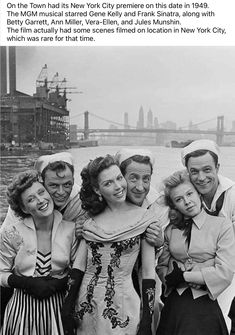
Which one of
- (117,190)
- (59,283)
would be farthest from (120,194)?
(59,283)

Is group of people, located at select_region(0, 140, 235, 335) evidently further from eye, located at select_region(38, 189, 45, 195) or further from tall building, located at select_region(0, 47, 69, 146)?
tall building, located at select_region(0, 47, 69, 146)

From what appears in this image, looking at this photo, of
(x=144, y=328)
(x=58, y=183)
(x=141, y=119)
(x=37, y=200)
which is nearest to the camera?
(x=144, y=328)

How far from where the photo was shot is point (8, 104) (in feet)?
6.05

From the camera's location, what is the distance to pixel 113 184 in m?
1.50

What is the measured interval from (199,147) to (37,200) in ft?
2.37

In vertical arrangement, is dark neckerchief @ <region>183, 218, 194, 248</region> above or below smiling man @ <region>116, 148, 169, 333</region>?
below

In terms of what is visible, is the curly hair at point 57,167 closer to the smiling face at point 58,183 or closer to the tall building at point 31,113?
the smiling face at point 58,183

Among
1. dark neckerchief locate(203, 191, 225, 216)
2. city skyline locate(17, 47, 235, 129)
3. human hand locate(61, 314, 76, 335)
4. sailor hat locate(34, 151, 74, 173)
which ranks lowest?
human hand locate(61, 314, 76, 335)

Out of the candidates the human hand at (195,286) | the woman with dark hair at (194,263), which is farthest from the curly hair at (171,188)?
the human hand at (195,286)

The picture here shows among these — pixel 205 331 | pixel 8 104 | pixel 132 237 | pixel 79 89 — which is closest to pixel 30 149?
pixel 8 104

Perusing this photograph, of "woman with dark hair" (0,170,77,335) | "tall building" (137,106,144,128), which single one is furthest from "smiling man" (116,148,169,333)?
"woman with dark hair" (0,170,77,335)

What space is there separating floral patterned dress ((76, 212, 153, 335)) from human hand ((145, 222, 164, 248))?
0.02 metres

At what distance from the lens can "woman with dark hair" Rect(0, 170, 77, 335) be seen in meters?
1.54

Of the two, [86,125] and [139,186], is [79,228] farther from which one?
[86,125]
